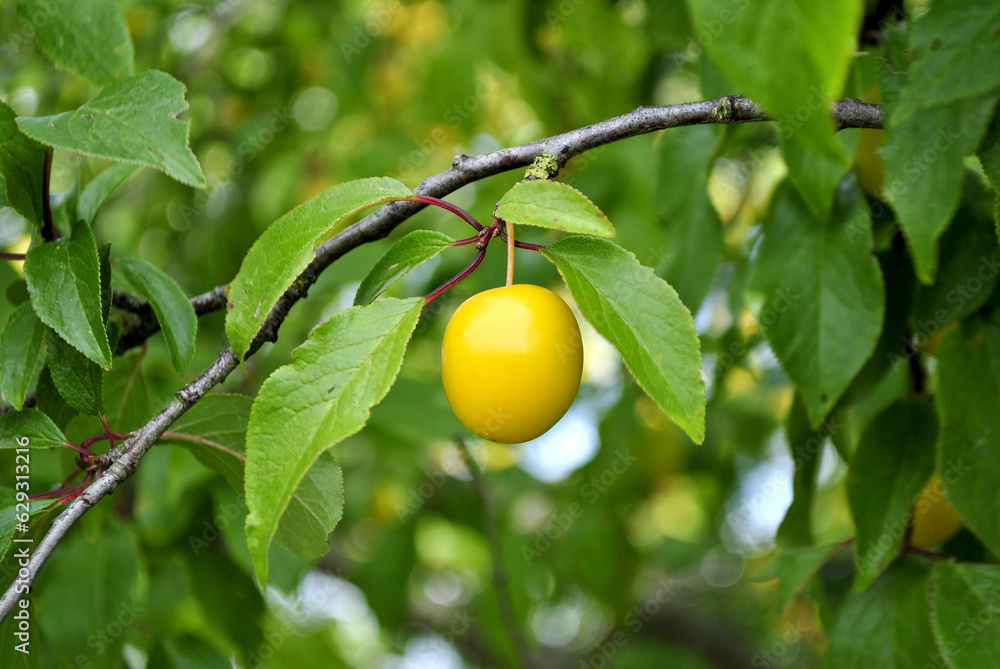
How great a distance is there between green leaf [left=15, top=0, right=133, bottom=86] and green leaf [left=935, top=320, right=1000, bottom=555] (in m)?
0.91

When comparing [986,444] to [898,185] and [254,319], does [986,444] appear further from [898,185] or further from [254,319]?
[254,319]

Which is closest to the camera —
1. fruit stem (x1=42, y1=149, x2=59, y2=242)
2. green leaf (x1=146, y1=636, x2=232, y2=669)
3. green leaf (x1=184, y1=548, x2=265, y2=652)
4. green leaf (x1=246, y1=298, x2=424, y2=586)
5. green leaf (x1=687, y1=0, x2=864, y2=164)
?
green leaf (x1=687, y1=0, x2=864, y2=164)

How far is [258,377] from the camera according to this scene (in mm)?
1586

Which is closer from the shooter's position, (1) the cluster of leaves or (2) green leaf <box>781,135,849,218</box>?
(1) the cluster of leaves

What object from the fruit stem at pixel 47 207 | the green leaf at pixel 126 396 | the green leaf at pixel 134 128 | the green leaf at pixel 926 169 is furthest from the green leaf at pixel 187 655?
the green leaf at pixel 926 169

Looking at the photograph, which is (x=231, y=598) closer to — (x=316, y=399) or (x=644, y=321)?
(x=316, y=399)

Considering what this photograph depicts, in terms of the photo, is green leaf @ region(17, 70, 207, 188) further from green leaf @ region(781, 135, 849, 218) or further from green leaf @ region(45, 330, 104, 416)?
green leaf @ region(781, 135, 849, 218)

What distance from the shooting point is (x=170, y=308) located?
692mm

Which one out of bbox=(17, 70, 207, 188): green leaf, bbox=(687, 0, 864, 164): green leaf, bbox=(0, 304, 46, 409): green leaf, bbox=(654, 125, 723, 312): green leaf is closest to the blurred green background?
bbox=(654, 125, 723, 312): green leaf

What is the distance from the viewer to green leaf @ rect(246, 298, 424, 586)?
48 cm

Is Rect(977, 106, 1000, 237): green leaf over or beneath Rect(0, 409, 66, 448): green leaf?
over

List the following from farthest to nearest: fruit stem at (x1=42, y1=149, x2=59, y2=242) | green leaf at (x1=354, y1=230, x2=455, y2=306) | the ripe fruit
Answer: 1. the ripe fruit
2. fruit stem at (x1=42, y1=149, x2=59, y2=242)
3. green leaf at (x1=354, y1=230, x2=455, y2=306)

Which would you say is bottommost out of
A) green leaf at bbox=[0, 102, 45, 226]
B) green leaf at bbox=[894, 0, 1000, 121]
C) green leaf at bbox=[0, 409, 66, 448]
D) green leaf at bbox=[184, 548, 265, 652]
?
green leaf at bbox=[184, 548, 265, 652]

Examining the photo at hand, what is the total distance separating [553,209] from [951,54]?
37 cm
